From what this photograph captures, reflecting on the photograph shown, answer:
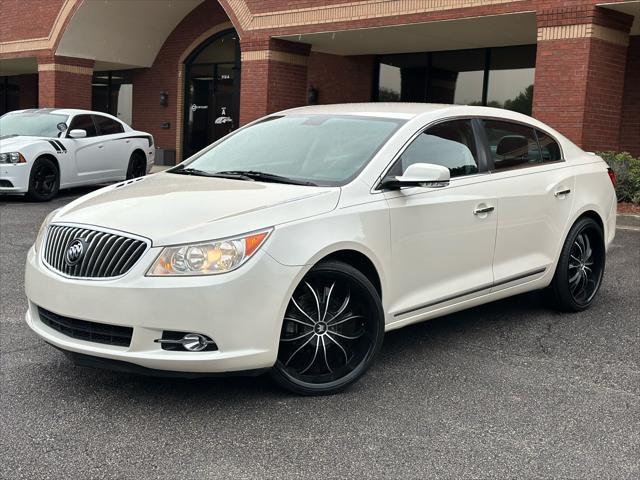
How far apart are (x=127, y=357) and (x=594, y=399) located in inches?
98.3

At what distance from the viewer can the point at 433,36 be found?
51.6 ft

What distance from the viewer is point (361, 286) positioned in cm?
423

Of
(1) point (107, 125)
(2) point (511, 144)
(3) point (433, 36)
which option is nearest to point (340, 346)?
(2) point (511, 144)

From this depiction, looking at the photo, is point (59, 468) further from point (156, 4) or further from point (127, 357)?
point (156, 4)

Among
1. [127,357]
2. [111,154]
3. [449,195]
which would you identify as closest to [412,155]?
[449,195]

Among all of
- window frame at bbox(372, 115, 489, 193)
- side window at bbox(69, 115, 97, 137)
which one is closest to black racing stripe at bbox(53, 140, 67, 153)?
side window at bbox(69, 115, 97, 137)

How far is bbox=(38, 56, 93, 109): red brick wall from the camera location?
73.3ft

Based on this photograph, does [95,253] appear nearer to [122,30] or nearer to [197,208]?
[197,208]

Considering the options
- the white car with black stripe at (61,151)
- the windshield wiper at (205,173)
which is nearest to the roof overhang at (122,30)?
the white car with black stripe at (61,151)

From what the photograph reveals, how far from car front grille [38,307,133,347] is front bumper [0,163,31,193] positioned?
956 cm

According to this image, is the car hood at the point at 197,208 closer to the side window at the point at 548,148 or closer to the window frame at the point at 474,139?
the window frame at the point at 474,139

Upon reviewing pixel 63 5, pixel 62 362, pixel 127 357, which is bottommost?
pixel 62 362

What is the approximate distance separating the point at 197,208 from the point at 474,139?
7.15 feet

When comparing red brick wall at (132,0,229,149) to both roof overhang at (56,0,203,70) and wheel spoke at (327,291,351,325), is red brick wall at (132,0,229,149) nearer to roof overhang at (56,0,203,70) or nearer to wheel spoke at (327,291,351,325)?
roof overhang at (56,0,203,70)
